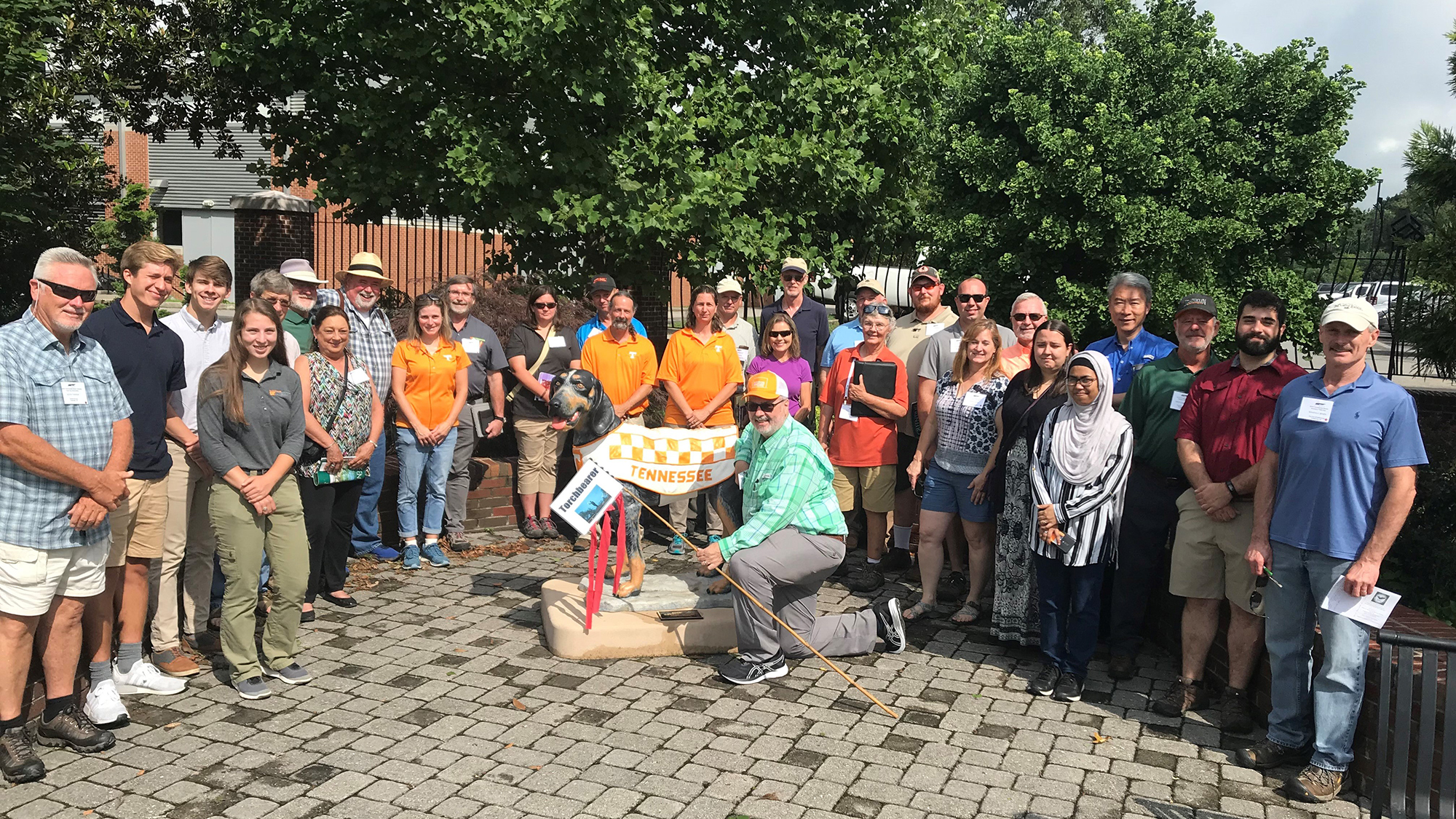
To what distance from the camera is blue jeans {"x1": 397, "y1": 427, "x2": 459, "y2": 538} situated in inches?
321

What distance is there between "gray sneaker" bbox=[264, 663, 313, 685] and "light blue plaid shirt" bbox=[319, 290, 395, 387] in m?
2.16

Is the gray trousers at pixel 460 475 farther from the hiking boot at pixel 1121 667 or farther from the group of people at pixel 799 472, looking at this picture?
the hiking boot at pixel 1121 667

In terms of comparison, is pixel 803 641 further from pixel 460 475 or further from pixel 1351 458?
pixel 460 475

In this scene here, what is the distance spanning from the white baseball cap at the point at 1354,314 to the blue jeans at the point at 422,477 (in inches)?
232

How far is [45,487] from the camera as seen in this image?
4.68 m

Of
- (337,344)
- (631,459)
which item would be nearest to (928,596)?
(631,459)

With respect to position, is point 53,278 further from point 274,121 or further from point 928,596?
point 274,121

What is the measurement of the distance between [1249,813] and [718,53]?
1075 centimetres

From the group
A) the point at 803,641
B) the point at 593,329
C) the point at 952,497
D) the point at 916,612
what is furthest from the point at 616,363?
the point at 803,641

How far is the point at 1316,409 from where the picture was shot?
4.86m

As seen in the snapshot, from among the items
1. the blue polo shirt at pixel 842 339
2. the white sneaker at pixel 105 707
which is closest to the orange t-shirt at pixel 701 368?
the blue polo shirt at pixel 842 339

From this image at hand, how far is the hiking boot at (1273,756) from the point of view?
199 inches

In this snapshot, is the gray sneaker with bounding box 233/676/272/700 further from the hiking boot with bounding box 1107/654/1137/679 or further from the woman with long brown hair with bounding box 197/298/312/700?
the hiking boot with bounding box 1107/654/1137/679

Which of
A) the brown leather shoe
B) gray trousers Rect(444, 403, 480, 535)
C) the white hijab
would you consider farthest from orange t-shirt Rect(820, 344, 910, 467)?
the brown leather shoe
